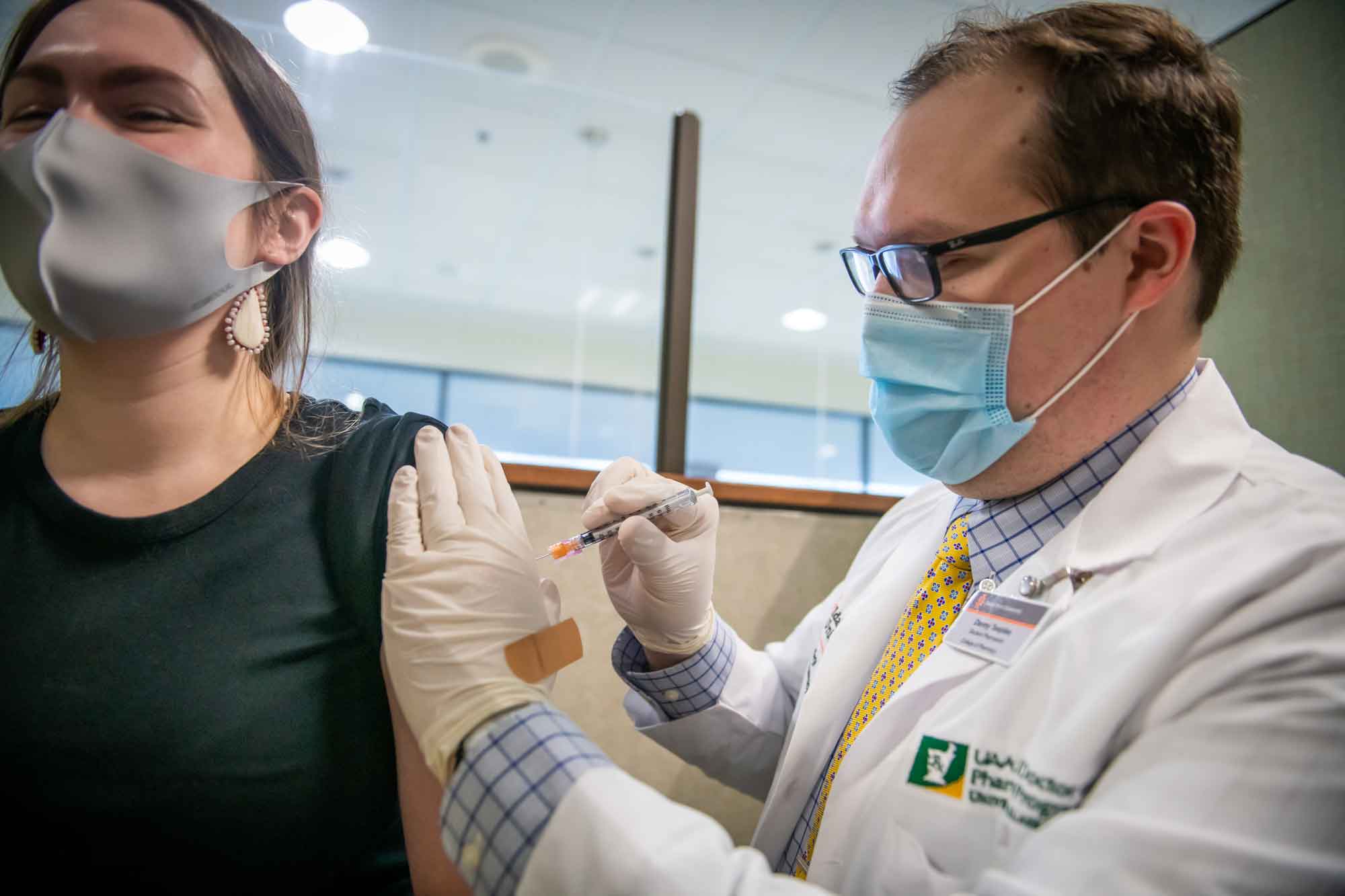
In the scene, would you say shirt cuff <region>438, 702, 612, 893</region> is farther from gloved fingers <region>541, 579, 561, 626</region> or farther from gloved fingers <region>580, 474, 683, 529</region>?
gloved fingers <region>580, 474, 683, 529</region>

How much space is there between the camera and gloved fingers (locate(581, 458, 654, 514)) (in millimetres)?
1082

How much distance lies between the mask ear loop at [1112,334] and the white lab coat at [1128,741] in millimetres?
113

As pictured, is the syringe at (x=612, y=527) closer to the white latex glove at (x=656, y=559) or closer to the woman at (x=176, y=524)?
the white latex glove at (x=656, y=559)

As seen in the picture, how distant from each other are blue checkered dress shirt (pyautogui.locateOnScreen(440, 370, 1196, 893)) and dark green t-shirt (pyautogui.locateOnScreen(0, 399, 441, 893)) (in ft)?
0.59

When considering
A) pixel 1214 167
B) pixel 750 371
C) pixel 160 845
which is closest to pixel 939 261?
pixel 1214 167

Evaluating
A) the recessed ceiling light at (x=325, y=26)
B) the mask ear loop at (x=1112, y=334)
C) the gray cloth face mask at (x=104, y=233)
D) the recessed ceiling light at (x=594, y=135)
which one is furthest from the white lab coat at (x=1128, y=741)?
the recessed ceiling light at (x=594, y=135)

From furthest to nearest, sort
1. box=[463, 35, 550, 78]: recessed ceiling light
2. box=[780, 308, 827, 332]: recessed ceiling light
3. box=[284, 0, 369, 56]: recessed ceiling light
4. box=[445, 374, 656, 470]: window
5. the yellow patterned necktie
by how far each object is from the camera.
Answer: box=[780, 308, 827, 332]: recessed ceiling light < box=[445, 374, 656, 470]: window < box=[463, 35, 550, 78]: recessed ceiling light < box=[284, 0, 369, 56]: recessed ceiling light < the yellow patterned necktie

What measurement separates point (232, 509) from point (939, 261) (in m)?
0.89

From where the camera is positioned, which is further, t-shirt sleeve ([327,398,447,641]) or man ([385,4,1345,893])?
t-shirt sleeve ([327,398,447,641])

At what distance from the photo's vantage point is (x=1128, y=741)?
0.71 m

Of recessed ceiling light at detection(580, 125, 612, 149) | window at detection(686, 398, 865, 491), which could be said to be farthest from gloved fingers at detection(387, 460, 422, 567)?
window at detection(686, 398, 865, 491)

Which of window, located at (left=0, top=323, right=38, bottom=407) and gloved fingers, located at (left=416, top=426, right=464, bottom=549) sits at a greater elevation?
window, located at (left=0, top=323, right=38, bottom=407)

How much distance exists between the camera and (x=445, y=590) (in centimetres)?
76

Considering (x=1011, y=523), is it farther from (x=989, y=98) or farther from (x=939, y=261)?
(x=989, y=98)
